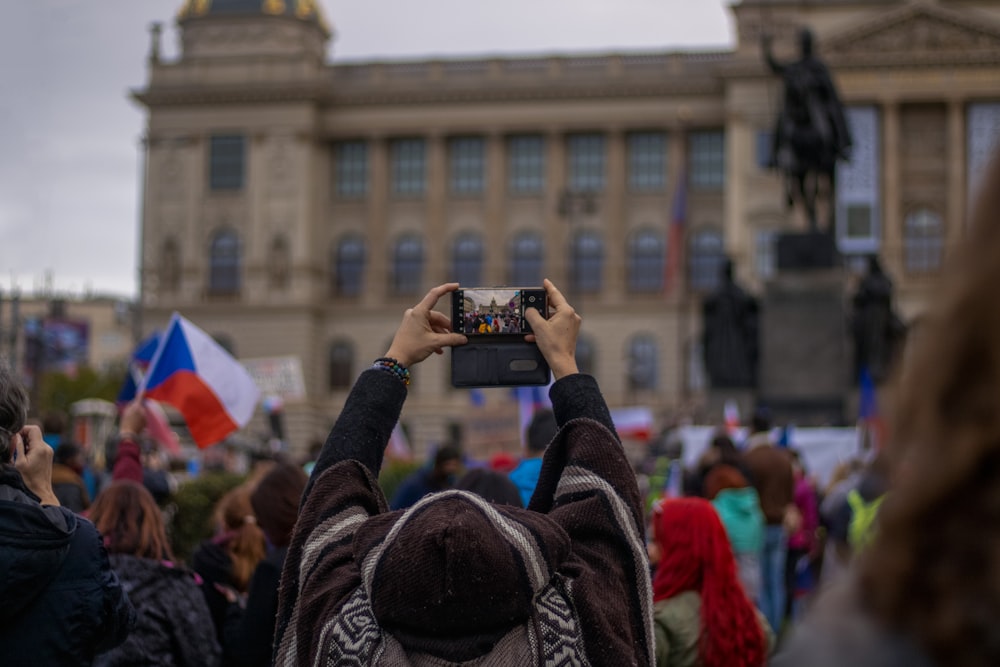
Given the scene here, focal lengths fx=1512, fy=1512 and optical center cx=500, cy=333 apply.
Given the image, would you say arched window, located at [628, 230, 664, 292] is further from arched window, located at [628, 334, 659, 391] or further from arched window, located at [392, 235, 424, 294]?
arched window, located at [392, 235, 424, 294]

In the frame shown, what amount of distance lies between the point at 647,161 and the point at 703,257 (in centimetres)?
448

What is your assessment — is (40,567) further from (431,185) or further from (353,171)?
(353,171)

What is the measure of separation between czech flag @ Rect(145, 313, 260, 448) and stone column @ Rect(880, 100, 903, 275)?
1894 inches

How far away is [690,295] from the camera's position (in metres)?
59.5

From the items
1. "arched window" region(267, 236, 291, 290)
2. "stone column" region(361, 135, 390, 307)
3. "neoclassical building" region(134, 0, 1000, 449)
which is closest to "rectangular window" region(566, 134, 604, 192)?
"neoclassical building" region(134, 0, 1000, 449)

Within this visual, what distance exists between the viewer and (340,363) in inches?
2430

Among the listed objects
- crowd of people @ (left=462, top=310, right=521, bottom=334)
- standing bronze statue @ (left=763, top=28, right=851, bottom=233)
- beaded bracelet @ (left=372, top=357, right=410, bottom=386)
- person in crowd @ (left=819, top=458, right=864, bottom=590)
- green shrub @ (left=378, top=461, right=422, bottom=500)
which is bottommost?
green shrub @ (left=378, top=461, right=422, bottom=500)

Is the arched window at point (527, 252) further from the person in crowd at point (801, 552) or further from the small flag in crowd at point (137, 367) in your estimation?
the person in crowd at point (801, 552)

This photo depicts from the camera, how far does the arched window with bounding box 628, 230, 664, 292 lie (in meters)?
59.9

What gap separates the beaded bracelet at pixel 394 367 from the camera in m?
3.37

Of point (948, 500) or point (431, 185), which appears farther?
point (431, 185)

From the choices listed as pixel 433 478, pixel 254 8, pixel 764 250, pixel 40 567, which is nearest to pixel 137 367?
pixel 433 478

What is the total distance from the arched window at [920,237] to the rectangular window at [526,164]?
1439 cm

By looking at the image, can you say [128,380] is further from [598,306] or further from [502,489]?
[598,306]
